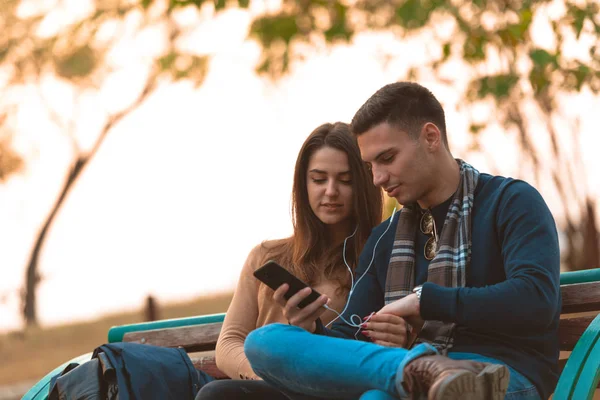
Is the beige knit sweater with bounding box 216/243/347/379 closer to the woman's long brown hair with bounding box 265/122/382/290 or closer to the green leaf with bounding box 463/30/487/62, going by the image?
the woman's long brown hair with bounding box 265/122/382/290

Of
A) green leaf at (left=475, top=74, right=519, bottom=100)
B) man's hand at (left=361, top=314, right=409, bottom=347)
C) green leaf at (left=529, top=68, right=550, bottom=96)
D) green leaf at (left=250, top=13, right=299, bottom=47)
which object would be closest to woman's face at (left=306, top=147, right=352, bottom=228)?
man's hand at (left=361, top=314, right=409, bottom=347)

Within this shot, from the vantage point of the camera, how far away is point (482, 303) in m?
3.00

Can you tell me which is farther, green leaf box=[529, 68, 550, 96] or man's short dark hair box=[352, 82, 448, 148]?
green leaf box=[529, 68, 550, 96]

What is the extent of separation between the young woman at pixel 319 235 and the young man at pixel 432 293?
32 cm

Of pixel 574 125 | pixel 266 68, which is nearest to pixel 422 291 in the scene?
pixel 266 68

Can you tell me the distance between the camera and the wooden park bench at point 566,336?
3.20 m

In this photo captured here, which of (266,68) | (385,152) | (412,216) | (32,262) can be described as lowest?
(32,262)

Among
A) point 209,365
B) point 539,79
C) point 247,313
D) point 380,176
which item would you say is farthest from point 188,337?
point 539,79

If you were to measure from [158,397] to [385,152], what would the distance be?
140 centimetres

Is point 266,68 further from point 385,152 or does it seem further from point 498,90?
point 385,152

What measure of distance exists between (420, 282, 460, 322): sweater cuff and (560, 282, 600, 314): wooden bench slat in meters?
0.83

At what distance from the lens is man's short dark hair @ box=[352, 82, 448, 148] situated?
3457mm

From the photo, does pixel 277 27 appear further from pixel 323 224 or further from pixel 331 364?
pixel 331 364

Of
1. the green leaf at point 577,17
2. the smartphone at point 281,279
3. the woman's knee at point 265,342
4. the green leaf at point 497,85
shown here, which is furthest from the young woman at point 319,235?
the green leaf at point 497,85
